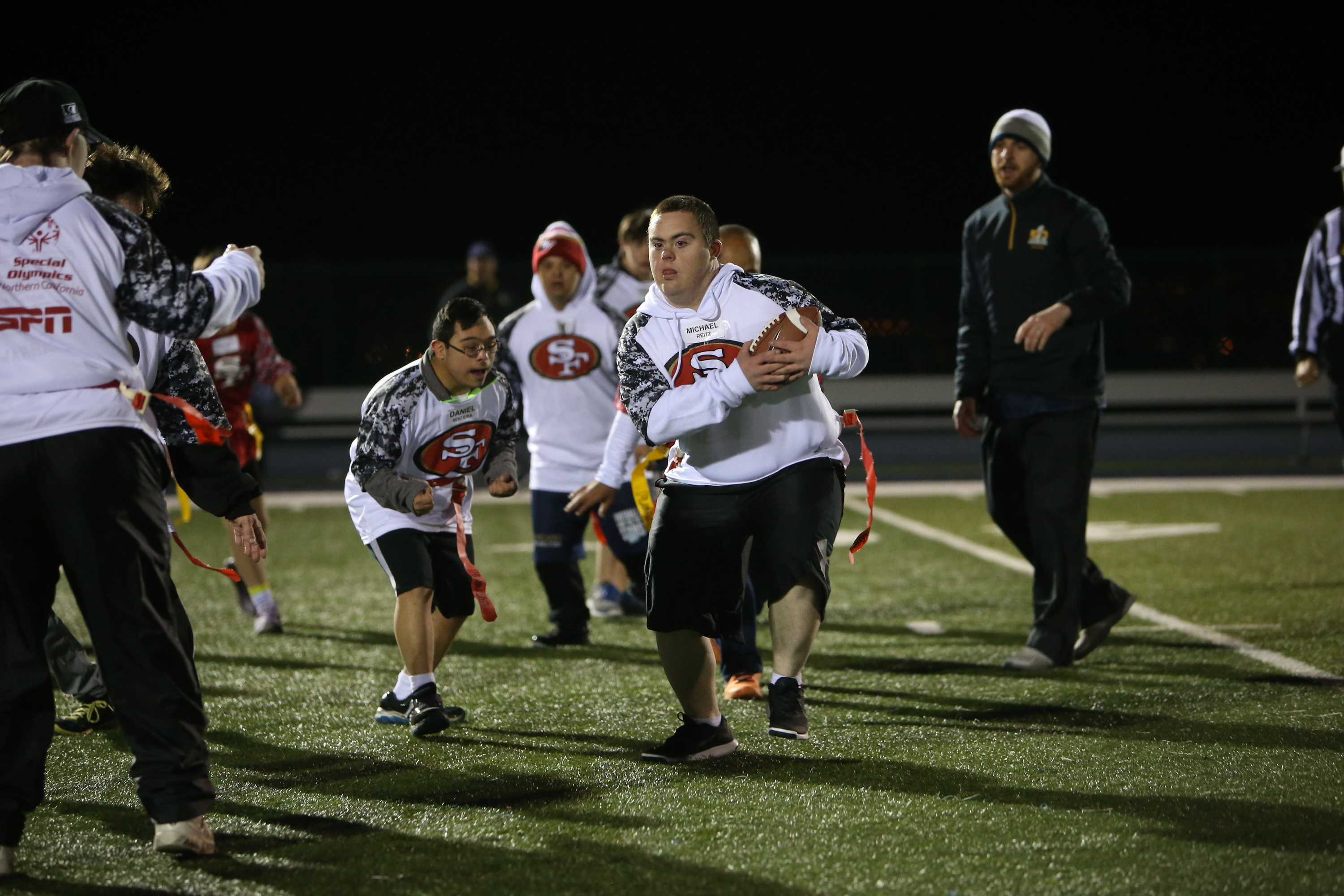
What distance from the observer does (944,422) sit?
19.8 m

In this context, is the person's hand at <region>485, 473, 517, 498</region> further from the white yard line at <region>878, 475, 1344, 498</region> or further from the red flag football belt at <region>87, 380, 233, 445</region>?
the white yard line at <region>878, 475, 1344, 498</region>

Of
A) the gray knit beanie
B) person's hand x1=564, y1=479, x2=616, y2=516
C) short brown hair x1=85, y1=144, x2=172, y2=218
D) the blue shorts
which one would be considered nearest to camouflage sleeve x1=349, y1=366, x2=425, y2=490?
person's hand x1=564, y1=479, x2=616, y2=516

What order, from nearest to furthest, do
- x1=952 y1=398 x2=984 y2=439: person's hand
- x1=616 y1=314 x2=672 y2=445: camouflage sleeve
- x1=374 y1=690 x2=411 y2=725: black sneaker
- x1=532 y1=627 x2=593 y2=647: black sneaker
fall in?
x1=616 y1=314 x2=672 y2=445: camouflage sleeve → x1=374 y1=690 x2=411 y2=725: black sneaker → x1=952 y1=398 x2=984 y2=439: person's hand → x1=532 y1=627 x2=593 y2=647: black sneaker

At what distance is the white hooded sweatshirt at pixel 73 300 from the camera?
3326 mm

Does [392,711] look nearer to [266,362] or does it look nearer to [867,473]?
[867,473]

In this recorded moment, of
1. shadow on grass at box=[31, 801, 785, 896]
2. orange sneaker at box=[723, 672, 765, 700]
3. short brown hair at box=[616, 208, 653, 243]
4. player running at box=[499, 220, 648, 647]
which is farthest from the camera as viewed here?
short brown hair at box=[616, 208, 653, 243]

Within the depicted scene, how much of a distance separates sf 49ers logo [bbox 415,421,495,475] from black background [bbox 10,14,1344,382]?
2698 centimetres

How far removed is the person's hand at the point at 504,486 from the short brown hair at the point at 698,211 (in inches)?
48.3

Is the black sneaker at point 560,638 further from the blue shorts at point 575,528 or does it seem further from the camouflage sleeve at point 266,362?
the camouflage sleeve at point 266,362

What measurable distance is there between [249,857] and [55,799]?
3.24ft

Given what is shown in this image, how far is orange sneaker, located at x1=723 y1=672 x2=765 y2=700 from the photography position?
5.52 m

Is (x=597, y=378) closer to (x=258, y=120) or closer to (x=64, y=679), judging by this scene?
(x=64, y=679)

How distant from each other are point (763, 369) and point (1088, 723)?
6.09ft

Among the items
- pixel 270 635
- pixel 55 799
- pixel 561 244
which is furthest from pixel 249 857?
pixel 561 244
